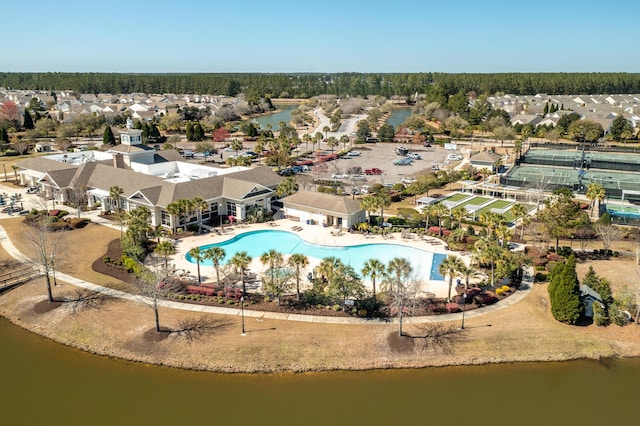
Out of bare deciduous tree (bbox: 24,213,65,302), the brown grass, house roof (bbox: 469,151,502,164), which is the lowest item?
the brown grass

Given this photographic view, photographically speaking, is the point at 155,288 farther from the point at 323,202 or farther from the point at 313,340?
the point at 323,202

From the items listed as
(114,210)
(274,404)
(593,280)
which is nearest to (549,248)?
(593,280)

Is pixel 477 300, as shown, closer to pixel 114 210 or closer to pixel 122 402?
pixel 122 402

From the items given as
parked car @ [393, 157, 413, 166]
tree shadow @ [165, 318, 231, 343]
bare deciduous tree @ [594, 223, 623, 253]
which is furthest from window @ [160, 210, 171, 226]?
parked car @ [393, 157, 413, 166]

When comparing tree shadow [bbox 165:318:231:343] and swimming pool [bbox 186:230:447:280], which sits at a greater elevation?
swimming pool [bbox 186:230:447:280]

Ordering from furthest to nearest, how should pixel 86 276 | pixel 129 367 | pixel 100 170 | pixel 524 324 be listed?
1. pixel 100 170
2. pixel 86 276
3. pixel 524 324
4. pixel 129 367

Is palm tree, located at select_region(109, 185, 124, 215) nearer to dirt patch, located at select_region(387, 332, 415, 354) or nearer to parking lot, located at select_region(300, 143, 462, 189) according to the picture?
parking lot, located at select_region(300, 143, 462, 189)

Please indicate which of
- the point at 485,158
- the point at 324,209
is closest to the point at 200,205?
the point at 324,209
